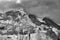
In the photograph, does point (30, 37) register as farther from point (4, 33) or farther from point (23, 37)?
point (4, 33)

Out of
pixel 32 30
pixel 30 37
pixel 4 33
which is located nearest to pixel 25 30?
pixel 32 30

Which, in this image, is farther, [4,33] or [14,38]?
[4,33]

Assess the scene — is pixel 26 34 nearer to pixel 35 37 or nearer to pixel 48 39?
pixel 35 37

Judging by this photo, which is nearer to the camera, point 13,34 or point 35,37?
point 35,37

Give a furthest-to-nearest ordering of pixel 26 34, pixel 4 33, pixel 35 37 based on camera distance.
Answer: pixel 4 33 → pixel 26 34 → pixel 35 37

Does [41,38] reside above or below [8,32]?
below

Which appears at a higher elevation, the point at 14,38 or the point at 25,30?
the point at 25,30

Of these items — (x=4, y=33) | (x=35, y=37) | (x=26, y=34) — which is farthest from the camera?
(x=4, y=33)

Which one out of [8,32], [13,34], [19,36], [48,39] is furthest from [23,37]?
[48,39]
